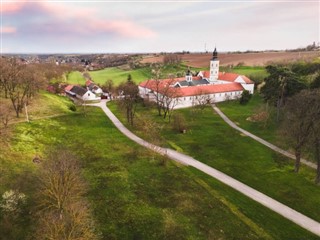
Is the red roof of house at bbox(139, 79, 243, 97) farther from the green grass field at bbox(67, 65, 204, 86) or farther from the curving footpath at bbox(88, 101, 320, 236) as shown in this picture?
the green grass field at bbox(67, 65, 204, 86)

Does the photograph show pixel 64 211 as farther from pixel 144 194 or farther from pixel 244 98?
pixel 244 98

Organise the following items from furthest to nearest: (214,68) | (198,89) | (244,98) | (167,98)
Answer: (214,68) → (244,98) → (198,89) → (167,98)

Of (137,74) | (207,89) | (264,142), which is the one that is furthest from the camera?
(137,74)

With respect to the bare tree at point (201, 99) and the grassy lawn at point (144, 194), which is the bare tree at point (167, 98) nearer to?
the bare tree at point (201, 99)

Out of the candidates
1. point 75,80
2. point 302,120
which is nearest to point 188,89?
point 302,120

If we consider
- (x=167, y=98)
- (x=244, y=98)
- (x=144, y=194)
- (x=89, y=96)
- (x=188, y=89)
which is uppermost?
(x=188, y=89)

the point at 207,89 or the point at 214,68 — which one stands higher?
the point at 214,68

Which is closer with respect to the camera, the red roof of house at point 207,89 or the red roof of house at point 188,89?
the red roof of house at point 188,89

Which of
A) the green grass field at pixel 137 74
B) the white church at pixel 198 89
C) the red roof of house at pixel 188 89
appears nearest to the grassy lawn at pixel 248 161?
the red roof of house at pixel 188 89
